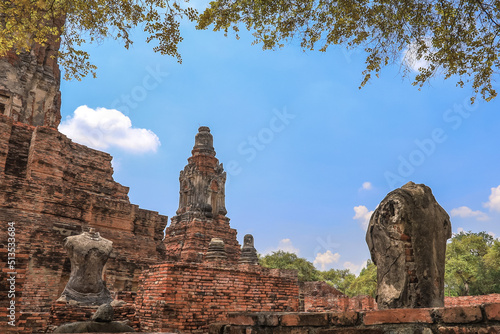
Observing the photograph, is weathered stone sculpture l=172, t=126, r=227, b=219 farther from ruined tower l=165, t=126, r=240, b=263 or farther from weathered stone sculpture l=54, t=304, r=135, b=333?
weathered stone sculpture l=54, t=304, r=135, b=333

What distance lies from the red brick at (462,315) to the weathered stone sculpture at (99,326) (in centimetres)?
602

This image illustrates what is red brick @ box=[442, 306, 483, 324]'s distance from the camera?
2.05 meters

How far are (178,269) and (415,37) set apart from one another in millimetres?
5990

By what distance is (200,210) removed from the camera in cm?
2316

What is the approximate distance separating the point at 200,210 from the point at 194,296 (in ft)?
50.8

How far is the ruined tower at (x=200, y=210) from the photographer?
21.5 meters

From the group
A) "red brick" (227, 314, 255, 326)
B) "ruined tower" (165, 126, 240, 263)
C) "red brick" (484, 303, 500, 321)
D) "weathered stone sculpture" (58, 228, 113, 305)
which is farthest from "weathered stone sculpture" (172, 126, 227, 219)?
"red brick" (484, 303, 500, 321)

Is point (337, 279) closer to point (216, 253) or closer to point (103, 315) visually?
point (216, 253)

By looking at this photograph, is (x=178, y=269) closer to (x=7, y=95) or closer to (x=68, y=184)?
(x=68, y=184)

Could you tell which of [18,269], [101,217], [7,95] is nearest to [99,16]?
[18,269]

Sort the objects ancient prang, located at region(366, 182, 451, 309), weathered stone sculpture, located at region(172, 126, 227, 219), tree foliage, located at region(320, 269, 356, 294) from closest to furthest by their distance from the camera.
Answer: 1. ancient prang, located at region(366, 182, 451, 309)
2. weathered stone sculpture, located at region(172, 126, 227, 219)
3. tree foliage, located at region(320, 269, 356, 294)

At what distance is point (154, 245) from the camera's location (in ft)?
50.2

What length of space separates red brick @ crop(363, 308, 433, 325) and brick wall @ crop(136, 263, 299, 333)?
18.9 ft

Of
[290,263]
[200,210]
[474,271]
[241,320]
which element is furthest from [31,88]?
[474,271]
